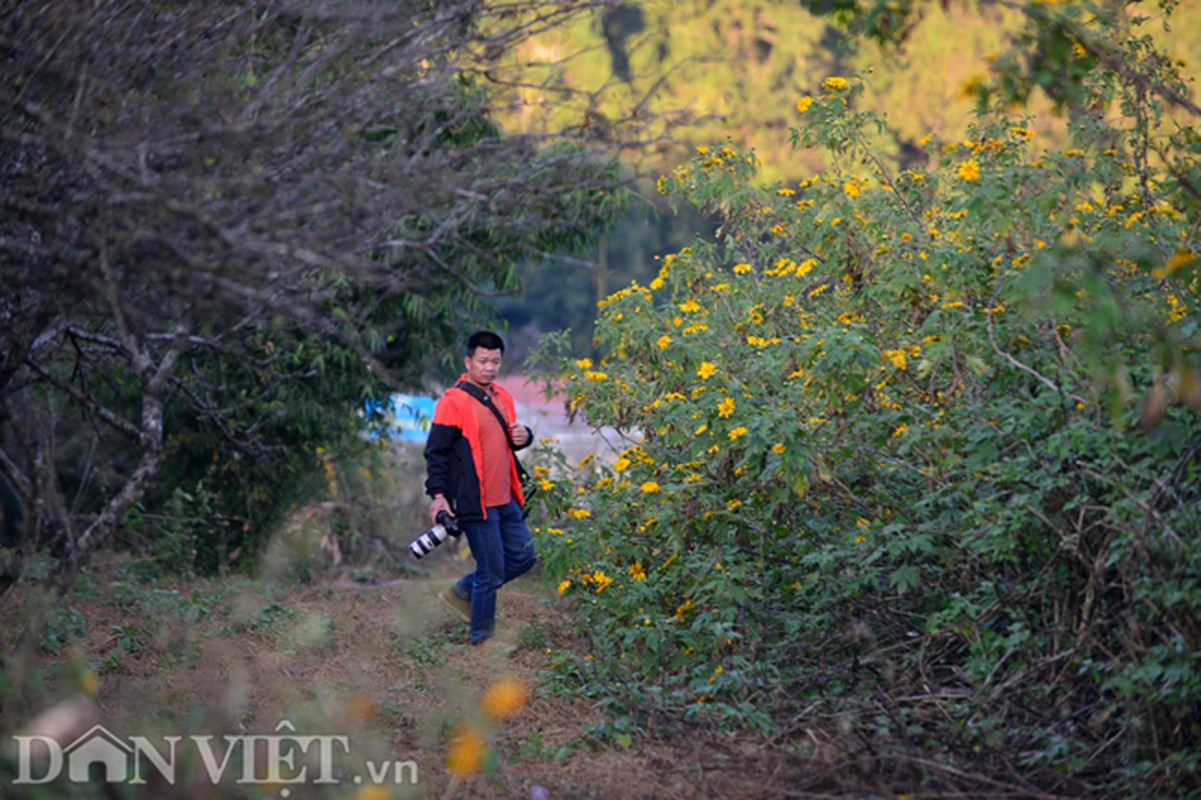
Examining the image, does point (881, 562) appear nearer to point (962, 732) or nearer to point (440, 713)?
point (962, 732)

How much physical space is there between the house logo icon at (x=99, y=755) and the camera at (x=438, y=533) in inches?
86.7

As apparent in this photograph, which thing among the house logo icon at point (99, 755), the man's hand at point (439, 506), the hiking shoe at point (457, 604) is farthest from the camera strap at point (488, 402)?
the house logo icon at point (99, 755)

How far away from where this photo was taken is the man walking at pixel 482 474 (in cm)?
596

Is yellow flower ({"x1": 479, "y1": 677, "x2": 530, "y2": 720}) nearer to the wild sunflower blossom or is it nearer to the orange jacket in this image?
the wild sunflower blossom

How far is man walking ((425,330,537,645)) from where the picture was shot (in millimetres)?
5957

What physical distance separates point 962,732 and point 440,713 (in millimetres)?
1971

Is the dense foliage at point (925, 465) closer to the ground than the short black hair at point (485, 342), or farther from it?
closer to the ground

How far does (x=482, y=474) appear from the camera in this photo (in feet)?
19.6

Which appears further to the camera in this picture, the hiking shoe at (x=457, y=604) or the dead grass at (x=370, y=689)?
the hiking shoe at (x=457, y=604)

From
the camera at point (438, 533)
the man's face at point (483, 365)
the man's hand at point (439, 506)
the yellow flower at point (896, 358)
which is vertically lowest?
the camera at point (438, 533)

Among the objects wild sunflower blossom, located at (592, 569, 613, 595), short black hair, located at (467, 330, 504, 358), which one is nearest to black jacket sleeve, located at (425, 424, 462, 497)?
short black hair, located at (467, 330, 504, 358)

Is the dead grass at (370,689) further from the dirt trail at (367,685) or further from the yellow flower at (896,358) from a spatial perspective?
the yellow flower at (896,358)

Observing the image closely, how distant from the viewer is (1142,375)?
397 cm

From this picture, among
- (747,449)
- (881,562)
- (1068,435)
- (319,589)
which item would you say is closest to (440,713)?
(747,449)
